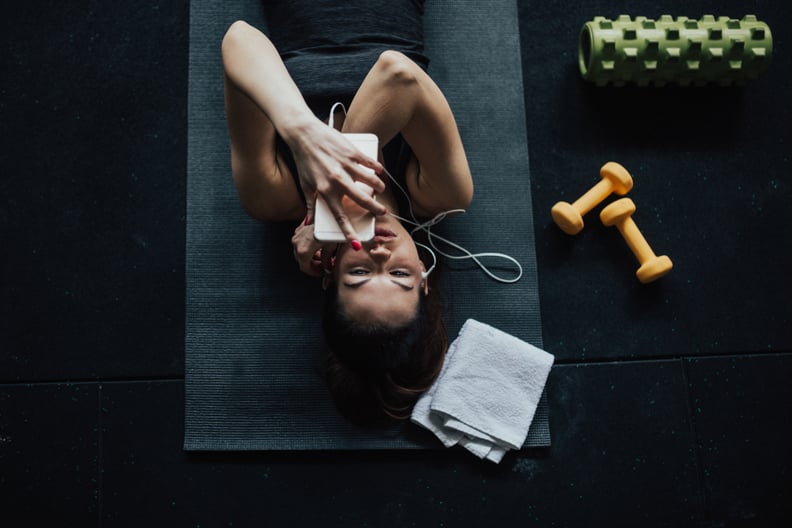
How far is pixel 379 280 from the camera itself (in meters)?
0.98

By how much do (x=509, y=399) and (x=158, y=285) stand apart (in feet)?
2.65

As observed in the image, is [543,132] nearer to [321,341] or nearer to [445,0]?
[445,0]

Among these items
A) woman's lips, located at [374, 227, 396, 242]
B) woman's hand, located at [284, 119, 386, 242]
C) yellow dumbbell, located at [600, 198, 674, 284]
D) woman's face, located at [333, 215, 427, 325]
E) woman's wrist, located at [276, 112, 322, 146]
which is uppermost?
woman's wrist, located at [276, 112, 322, 146]

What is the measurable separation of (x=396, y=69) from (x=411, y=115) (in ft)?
0.25

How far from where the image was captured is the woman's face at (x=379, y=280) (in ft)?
3.19

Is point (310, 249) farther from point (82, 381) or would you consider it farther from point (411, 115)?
point (82, 381)

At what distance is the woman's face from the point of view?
97cm

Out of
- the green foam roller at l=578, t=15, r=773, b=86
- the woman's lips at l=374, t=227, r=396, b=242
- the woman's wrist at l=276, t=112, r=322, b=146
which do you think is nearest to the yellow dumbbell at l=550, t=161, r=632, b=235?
the green foam roller at l=578, t=15, r=773, b=86

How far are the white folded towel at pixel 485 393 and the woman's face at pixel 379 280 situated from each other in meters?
0.37

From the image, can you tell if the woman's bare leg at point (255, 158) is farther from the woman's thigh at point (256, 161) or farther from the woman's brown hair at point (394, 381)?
the woman's brown hair at point (394, 381)

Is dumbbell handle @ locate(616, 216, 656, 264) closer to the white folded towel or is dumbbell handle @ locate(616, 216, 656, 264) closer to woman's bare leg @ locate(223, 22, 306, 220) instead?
the white folded towel

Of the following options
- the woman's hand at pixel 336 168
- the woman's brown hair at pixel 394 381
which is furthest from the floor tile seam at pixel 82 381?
the woman's hand at pixel 336 168

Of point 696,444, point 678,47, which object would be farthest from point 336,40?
point 696,444

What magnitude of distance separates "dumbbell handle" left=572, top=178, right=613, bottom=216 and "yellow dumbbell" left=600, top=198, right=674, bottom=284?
0.10 ft
